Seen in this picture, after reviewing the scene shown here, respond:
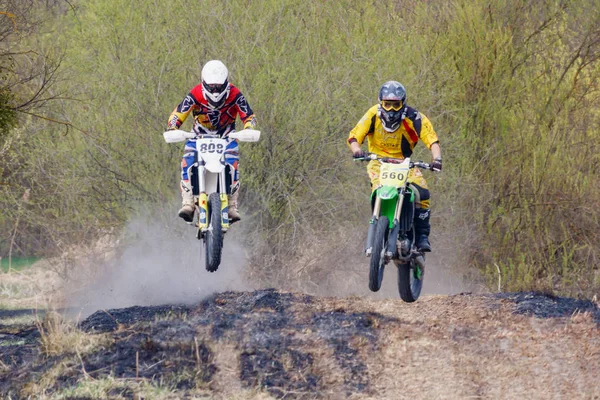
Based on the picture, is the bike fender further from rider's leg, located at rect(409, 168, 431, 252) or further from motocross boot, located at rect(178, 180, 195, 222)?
rider's leg, located at rect(409, 168, 431, 252)

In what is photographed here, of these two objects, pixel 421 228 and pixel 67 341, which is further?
pixel 421 228

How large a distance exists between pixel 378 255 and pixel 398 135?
5.25ft

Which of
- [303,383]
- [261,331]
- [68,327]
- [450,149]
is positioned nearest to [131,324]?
[68,327]

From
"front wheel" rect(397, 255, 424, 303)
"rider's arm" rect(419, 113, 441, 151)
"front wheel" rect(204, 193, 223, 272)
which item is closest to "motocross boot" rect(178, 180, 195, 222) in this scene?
"front wheel" rect(204, 193, 223, 272)

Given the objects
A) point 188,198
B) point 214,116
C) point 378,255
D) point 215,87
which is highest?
point 215,87

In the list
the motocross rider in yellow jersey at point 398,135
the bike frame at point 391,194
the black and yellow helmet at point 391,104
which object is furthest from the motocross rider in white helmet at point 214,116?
the bike frame at point 391,194

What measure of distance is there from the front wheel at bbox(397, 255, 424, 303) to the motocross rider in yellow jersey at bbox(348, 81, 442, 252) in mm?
242

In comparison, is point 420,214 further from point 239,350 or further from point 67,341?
point 67,341

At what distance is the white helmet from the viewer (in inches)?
420

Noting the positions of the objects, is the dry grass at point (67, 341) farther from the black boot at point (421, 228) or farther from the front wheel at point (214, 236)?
the black boot at point (421, 228)

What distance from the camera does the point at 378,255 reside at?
381 inches

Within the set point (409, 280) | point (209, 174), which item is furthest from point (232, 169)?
point (409, 280)

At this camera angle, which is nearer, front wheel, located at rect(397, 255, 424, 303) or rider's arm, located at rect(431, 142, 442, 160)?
rider's arm, located at rect(431, 142, 442, 160)

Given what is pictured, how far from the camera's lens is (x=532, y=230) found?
17.6 meters
